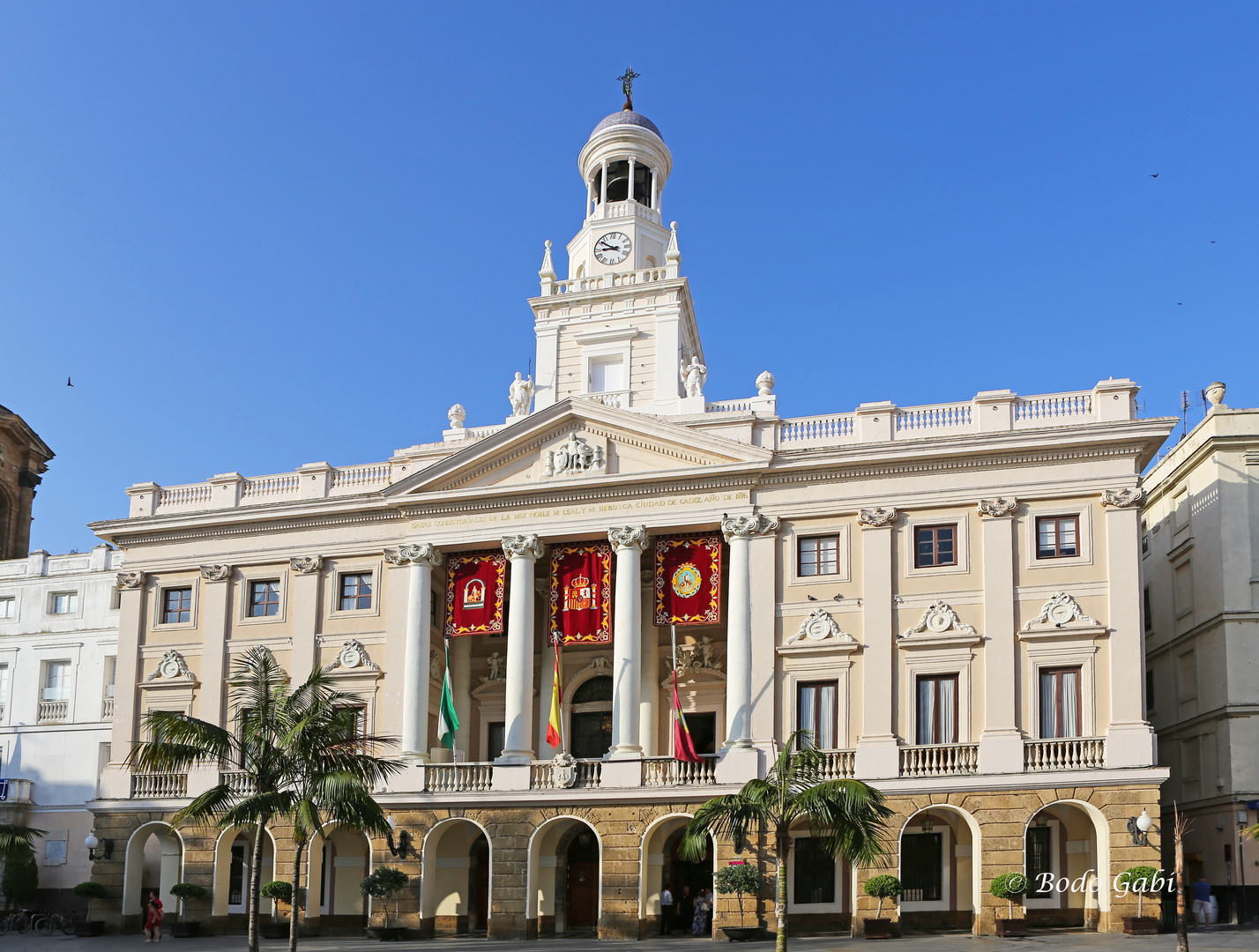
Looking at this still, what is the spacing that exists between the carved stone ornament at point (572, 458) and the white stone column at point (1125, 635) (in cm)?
1476

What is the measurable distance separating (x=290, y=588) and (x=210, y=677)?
3.83 m

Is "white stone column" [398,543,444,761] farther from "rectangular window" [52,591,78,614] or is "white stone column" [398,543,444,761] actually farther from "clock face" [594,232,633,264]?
"rectangular window" [52,591,78,614]

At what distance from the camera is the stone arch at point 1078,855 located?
35469 mm

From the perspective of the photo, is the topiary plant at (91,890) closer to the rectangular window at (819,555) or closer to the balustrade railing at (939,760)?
the rectangular window at (819,555)

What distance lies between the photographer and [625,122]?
52594 mm

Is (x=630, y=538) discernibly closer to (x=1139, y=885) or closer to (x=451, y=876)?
(x=451, y=876)

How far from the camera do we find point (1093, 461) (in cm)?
3838

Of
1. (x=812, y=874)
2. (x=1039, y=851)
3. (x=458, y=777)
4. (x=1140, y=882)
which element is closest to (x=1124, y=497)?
(x=1039, y=851)

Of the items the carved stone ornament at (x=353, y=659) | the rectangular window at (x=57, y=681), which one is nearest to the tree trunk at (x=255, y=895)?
the carved stone ornament at (x=353, y=659)

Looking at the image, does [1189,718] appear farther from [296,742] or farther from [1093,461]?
[296,742]

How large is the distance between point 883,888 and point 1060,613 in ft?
29.0

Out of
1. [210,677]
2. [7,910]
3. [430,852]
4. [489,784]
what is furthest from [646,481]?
[7,910]

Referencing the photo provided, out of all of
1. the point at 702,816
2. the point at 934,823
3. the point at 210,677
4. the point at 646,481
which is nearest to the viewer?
the point at 702,816

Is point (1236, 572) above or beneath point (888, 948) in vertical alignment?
above
